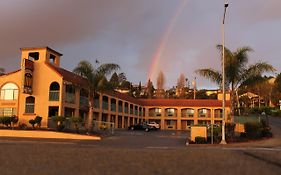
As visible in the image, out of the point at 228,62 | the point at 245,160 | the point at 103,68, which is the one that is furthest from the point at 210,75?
the point at 245,160

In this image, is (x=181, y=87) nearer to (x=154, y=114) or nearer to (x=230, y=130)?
(x=154, y=114)

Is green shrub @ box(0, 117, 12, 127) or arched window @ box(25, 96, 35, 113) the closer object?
green shrub @ box(0, 117, 12, 127)

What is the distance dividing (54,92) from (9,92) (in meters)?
5.57

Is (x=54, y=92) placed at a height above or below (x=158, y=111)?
above

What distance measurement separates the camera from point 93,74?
37.3m

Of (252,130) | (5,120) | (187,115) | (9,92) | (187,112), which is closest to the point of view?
(252,130)

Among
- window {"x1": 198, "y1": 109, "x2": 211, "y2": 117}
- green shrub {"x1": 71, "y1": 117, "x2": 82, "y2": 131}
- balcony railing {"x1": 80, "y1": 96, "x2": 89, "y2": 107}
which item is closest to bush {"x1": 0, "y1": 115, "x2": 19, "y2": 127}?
green shrub {"x1": 71, "y1": 117, "x2": 82, "y2": 131}

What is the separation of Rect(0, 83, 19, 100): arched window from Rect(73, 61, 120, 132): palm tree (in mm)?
9096

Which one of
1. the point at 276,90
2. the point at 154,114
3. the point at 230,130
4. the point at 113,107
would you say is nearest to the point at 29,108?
the point at 113,107

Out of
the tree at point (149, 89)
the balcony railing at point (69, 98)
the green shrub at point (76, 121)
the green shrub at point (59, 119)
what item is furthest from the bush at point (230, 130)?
the tree at point (149, 89)

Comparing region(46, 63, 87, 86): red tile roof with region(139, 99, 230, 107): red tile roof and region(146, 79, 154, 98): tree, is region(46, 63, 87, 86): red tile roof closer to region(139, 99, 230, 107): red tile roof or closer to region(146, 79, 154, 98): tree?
region(139, 99, 230, 107): red tile roof

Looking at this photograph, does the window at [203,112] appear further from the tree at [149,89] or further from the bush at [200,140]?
the bush at [200,140]

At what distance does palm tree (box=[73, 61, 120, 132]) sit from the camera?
36.9m

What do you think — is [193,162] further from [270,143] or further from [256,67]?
[256,67]
